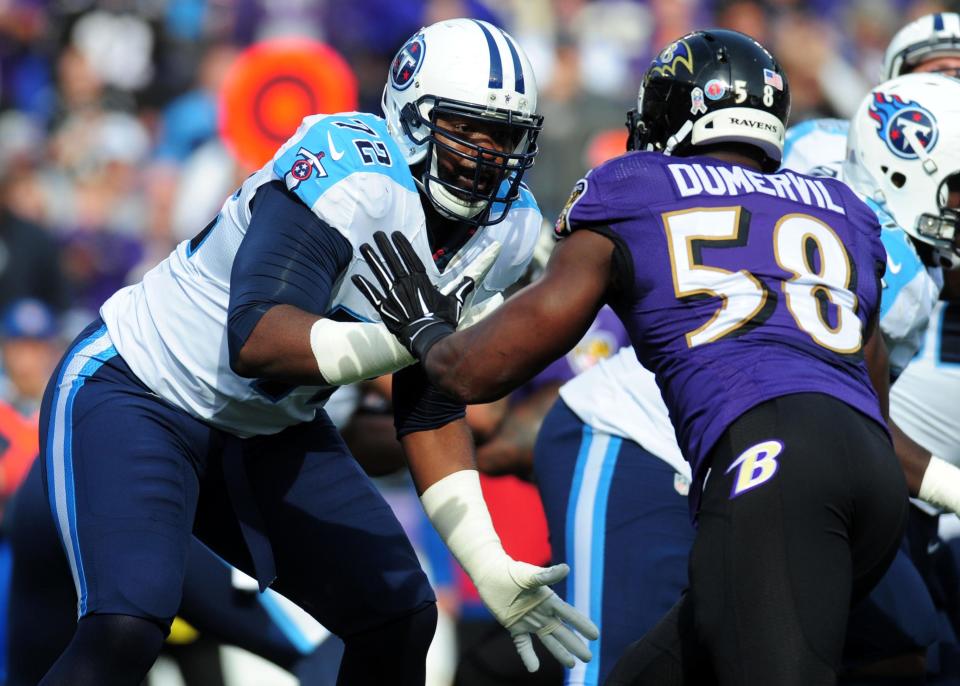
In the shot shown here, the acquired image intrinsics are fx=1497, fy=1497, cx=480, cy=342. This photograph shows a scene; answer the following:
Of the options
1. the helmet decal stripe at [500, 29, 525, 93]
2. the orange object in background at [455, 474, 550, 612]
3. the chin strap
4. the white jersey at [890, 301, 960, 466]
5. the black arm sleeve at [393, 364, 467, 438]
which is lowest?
the orange object in background at [455, 474, 550, 612]

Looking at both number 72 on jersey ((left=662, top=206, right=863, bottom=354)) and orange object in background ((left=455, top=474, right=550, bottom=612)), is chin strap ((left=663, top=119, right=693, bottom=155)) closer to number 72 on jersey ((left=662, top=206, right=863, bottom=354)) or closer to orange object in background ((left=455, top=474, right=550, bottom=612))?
number 72 on jersey ((left=662, top=206, right=863, bottom=354))

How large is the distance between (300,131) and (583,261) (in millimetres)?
931

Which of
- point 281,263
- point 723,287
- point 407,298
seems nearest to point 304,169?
point 281,263

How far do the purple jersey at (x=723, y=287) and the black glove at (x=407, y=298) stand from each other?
325mm

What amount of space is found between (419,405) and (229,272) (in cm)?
59

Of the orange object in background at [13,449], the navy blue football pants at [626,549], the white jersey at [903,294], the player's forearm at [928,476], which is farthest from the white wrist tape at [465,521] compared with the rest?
the orange object in background at [13,449]

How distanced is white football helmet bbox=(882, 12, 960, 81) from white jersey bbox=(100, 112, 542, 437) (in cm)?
276

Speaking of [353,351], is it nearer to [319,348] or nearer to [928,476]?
[319,348]

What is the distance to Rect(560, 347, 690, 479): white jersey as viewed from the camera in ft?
13.8

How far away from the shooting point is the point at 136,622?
10.6 ft

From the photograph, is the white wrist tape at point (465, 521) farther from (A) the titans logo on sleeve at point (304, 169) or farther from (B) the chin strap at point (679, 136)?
(B) the chin strap at point (679, 136)

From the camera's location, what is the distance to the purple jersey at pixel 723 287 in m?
3.01

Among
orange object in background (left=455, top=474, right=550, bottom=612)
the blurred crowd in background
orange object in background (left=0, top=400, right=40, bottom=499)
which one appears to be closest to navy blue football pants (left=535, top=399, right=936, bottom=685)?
orange object in background (left=455, top=474, right=550, bottom=612)

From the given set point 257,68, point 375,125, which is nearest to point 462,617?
point 375,125
